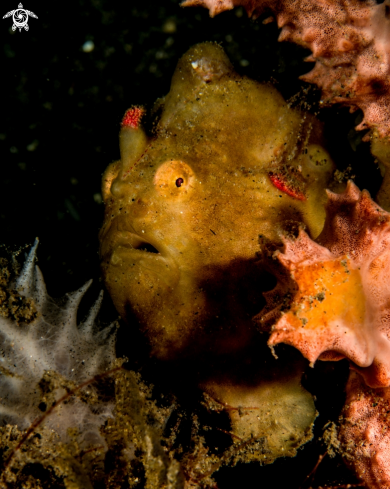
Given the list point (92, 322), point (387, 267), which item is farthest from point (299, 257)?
point (92, 322)

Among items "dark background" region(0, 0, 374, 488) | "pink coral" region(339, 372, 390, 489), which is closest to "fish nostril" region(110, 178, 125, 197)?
"dark background" region(0, 0, 374, 488)

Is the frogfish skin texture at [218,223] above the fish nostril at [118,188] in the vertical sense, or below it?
below

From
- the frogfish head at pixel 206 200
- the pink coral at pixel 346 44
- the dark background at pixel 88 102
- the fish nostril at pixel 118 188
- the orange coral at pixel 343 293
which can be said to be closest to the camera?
the orange coral at pixel 343 293

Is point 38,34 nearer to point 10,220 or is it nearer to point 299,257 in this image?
point 10,220

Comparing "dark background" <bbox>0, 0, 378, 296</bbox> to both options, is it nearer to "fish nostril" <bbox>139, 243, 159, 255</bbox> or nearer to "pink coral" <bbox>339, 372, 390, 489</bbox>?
"fish nostril" <bbox>139, 243, 159, 255</bbox>

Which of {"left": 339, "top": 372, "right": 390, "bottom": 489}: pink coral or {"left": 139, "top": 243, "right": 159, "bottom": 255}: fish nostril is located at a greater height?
{"left": 139, "top": 243, "right": 159, "bottom": 255}: fish nostril

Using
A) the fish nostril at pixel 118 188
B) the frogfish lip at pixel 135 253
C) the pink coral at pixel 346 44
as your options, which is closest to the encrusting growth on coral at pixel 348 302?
the pink coral at pixel 346 44

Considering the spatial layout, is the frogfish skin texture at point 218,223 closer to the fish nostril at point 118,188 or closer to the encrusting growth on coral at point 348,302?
the fish nostril at point 118,188
